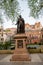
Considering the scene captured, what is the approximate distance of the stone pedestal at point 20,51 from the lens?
51.4 ft

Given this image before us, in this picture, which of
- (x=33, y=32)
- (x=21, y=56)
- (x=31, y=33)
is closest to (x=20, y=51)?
(x=21, y=56)

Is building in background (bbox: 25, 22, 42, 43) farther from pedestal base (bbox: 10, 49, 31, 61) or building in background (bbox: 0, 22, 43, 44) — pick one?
pedestal base (bbox: 10, 49, 31, 61)

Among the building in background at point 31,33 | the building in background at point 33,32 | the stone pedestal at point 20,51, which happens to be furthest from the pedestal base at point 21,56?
the building in background at point 33,32

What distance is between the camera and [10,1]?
11469mm

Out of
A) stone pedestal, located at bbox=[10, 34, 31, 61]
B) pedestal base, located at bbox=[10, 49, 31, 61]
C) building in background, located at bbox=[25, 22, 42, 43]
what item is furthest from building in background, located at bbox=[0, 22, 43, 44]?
pedestal base, located at bbox=[10, 49, 31, 61]

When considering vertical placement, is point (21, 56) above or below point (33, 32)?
below

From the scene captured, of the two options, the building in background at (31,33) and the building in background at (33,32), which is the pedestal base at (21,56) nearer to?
the building in background at (31,33)

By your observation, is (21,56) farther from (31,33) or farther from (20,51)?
(31,33)

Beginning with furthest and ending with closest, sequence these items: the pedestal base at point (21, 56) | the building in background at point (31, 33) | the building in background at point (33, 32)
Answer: the building in background at point (31, 33), the building in background at point (33, 32), the pedestal base at point (21, 56)

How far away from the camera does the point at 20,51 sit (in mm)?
15891

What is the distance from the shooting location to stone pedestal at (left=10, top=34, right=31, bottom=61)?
15.7 meters

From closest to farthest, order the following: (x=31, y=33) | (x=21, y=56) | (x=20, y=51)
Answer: (x=21, y=56) < (x=20, y=51) < (x=31, y=33)

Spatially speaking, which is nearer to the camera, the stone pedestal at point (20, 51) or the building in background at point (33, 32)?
the stone pedestal at point (20, 51)

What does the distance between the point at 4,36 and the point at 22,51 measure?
55.9m
